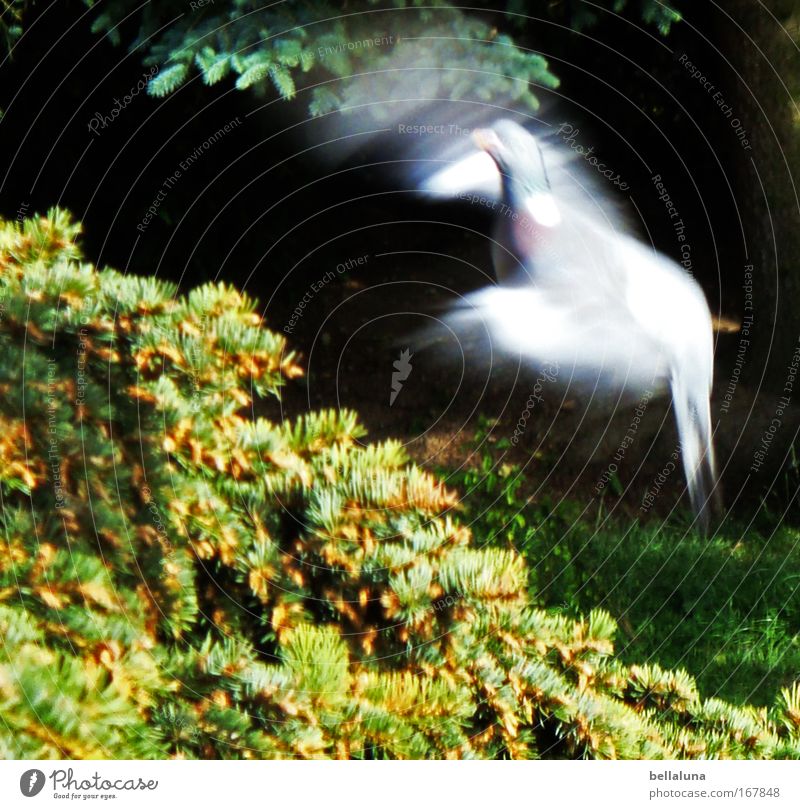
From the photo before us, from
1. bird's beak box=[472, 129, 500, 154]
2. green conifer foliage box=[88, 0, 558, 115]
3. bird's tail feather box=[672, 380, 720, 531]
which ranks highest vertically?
green conifer foliage box=[88, 0, 558, 115]

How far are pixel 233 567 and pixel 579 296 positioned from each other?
0.94 metres

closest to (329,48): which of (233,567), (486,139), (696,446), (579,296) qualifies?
(486,139)

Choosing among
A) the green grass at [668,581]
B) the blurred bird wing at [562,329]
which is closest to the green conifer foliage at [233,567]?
the green grass at [668,581]

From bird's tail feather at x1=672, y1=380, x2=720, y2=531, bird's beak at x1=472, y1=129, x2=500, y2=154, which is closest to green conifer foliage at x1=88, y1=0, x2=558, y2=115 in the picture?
bird's beak at x1=472, y1=129, x2=500, y2=154

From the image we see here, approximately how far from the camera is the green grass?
1577 millimetres

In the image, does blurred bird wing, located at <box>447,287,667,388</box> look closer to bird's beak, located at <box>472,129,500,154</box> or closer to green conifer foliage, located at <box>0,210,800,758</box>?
bird's beak, located at <box>472,129,500,154</box>

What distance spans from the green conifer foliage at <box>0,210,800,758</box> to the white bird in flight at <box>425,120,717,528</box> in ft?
2.05

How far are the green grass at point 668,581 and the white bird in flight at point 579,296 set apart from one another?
0.13 metres

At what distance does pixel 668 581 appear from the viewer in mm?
1715

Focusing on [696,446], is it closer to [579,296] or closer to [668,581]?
[668,581]

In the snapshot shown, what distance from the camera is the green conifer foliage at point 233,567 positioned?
1.08 metres

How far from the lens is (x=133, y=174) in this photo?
1.64 metres
